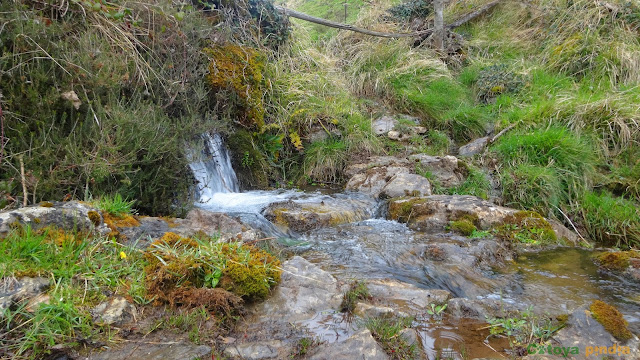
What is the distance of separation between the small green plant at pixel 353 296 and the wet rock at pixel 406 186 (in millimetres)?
3079

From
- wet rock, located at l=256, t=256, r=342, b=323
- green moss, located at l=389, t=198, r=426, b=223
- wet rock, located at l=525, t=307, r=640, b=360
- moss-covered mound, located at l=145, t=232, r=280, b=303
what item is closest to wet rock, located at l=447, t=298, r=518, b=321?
wet rock, located at l=525, t=307, r=640, b=360

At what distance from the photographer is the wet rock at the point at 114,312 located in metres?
2.07

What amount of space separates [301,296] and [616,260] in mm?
3131

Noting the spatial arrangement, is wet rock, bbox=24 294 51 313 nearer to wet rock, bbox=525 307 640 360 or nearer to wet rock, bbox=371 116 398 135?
wet rock, bbox=525 307 640 360

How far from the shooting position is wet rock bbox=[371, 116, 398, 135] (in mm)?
7637

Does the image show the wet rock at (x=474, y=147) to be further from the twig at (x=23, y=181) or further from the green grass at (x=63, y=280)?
the twig at (x=23, y=181)

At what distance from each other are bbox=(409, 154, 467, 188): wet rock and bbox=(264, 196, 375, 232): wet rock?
1.11m

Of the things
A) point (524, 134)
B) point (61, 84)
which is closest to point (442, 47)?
point (524, 134)

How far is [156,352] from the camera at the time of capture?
1.95 metres

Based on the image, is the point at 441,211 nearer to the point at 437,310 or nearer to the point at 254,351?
the point at 437,310

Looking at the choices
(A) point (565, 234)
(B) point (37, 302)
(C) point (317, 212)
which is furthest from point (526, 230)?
(B) point (37, 302)

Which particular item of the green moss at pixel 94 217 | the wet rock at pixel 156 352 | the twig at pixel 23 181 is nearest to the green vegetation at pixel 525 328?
the wet rock at pixel 156 352

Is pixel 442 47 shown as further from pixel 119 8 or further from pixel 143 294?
pixel 143 294

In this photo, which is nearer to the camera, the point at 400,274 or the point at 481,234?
the point at 400,274
